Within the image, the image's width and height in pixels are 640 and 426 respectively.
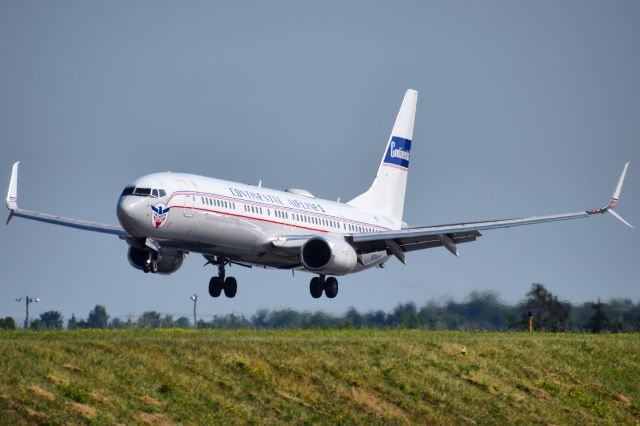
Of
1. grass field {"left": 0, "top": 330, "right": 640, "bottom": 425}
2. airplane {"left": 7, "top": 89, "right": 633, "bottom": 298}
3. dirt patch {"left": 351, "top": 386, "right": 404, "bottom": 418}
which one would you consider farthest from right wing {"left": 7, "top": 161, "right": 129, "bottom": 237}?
dirt patch {"left": 351, "top": 386, "right": 404, "bottom": 418}

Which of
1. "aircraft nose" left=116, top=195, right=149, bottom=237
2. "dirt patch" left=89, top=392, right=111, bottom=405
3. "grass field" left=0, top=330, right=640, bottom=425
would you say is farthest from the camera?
"aircraft nose" left=116, top=195, right=149, bottom=237

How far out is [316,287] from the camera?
54.6 metres

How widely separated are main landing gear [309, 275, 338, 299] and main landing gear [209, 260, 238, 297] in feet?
10.9

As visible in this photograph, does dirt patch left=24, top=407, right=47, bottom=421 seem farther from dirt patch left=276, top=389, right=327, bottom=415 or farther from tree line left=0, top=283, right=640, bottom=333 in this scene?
tree line left=0, top=283, right=640, bottom=333

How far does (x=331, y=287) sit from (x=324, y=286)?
1.22 feet

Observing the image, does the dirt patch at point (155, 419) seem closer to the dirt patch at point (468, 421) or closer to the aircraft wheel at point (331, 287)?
the dirt patch at point (468, 421)

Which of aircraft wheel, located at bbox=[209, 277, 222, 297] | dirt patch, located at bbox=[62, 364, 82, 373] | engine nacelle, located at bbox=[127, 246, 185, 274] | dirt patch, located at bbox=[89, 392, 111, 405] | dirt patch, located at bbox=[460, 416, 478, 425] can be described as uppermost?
engine nacelle, located at bbox=[127, 246, 185, 274]

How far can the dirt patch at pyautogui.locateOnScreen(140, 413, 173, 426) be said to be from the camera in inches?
1075

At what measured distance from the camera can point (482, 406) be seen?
34469 mm

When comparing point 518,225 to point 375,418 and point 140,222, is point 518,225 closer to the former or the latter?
point 140,222

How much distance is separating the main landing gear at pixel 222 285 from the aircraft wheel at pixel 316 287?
3.26m

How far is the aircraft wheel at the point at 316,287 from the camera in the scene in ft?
179

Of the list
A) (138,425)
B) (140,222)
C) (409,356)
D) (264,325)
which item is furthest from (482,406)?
(264,325)

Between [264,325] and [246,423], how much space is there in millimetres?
27794
